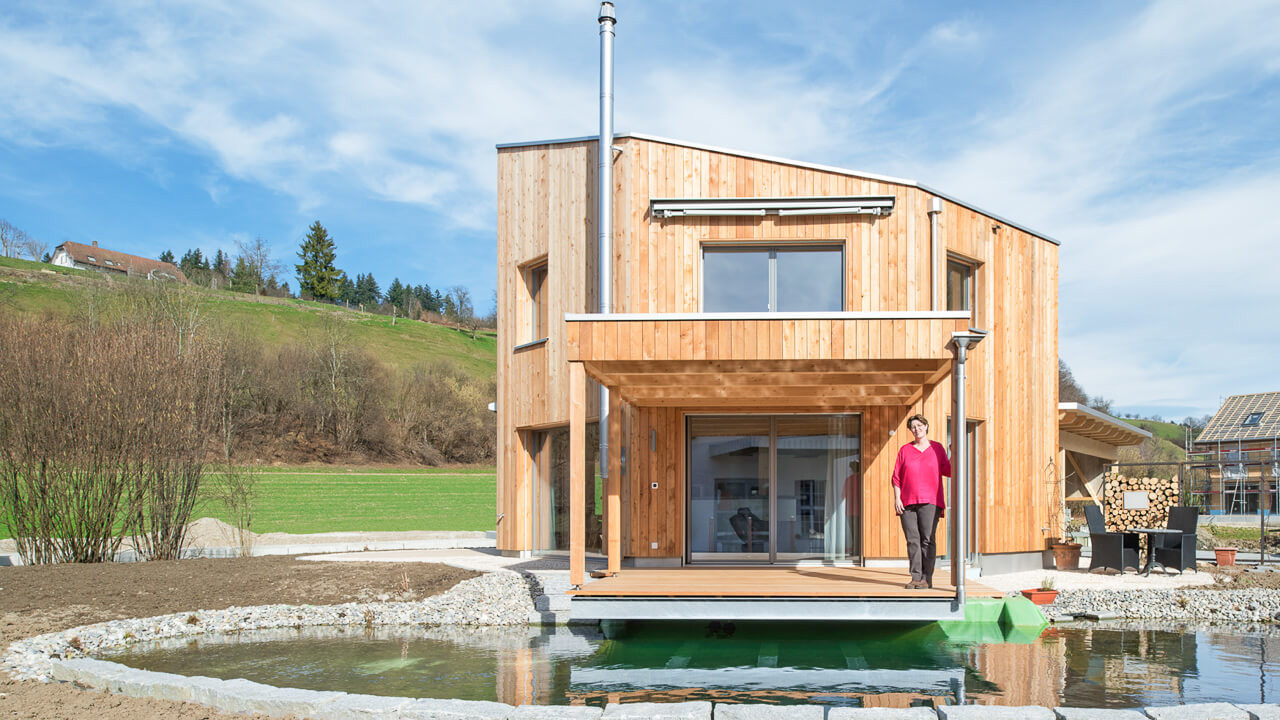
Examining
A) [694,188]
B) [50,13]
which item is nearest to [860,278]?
[694,188]

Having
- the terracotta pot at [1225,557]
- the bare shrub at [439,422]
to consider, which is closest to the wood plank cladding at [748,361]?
the terracotta pot at [1225,557]

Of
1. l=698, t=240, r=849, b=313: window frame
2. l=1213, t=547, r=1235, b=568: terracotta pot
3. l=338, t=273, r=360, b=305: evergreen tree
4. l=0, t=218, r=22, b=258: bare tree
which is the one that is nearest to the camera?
l=698, t=240, r=849, b=313: window frame

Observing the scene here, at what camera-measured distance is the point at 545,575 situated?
1060 cm

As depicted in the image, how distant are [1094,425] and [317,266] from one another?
7285cm

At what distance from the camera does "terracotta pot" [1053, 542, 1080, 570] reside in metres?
13.5

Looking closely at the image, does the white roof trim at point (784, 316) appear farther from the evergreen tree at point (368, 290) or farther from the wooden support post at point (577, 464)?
the evergreen tree at point (368, 290)

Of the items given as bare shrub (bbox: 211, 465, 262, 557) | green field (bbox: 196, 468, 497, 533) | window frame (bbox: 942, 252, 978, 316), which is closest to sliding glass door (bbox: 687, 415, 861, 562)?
window frame (bbox: 942, 252, 978, 316)

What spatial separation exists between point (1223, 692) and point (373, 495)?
27.9 m

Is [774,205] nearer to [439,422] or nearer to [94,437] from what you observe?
[94,437]

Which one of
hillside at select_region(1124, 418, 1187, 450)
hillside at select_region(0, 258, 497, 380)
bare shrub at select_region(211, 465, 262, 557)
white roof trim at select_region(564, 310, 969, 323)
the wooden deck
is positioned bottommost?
hillside at select_region(1124, 418, 1187, 450)

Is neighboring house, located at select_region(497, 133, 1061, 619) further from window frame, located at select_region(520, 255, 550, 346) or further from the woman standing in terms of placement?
the woman standing

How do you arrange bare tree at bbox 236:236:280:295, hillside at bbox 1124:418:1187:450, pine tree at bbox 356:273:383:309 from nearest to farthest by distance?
bare tree at bbox 236:236:280:295 → hillside at bbox 1124:418:1187:450 → pine tree at bbox 356:273:383:309

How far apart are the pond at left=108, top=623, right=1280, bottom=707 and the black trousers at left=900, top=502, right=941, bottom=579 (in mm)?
628

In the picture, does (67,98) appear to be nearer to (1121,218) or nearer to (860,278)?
(860,278)
